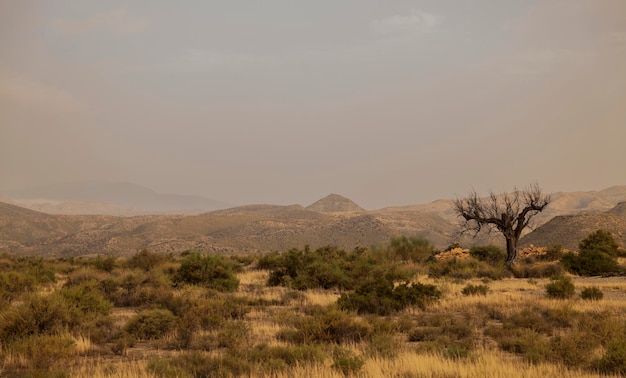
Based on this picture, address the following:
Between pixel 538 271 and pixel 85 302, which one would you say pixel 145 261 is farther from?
pixel 538 271

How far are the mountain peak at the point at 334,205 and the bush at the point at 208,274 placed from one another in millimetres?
143966

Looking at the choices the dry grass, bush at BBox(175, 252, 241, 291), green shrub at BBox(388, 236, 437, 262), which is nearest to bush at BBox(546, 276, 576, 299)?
the dry grass

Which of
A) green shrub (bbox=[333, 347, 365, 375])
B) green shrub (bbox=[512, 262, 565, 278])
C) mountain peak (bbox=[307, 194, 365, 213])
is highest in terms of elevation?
mountain peak (bbox=[307, 194, 365, 213])

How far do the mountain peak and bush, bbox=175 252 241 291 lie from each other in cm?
14397

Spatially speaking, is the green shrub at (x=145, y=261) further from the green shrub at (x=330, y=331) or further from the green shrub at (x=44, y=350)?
the green shrub at (x=330, y=331)

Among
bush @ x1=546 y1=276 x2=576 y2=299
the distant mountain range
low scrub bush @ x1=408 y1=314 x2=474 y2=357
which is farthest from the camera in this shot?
the distant mountain range

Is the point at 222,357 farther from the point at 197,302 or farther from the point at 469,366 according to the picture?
the point at 197,302

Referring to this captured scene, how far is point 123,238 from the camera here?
84000mm

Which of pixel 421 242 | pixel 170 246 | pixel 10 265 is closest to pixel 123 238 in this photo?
pixel 170 246

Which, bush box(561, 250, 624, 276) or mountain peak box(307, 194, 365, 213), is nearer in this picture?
bush box(561, 250, 624, 276)

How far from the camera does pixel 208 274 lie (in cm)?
2148

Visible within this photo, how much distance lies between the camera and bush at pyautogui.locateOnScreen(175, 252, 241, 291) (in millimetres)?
20444

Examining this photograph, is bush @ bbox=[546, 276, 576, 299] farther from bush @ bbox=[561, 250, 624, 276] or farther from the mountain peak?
the mountain peak

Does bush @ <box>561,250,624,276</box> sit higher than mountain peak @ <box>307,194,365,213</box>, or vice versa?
mountain peak @ <box>307,194,365,213</box>
